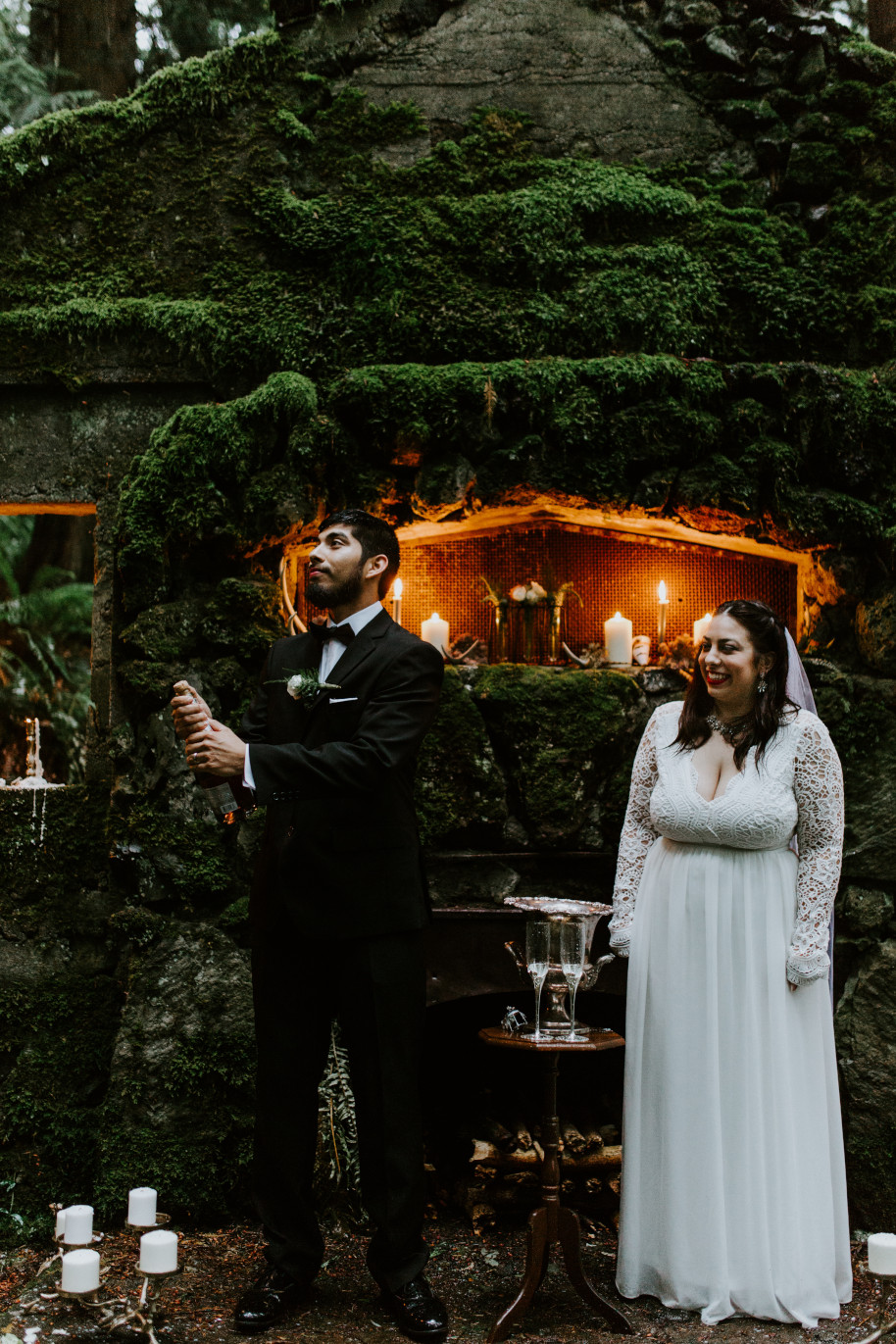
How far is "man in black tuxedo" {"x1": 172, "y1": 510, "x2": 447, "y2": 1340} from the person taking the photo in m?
3.05

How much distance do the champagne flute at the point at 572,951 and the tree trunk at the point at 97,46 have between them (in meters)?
7.34

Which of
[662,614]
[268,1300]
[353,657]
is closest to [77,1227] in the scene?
[268,1300]

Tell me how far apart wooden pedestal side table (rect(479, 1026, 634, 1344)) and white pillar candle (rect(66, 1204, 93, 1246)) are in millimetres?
1156

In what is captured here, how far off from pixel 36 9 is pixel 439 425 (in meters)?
7.05

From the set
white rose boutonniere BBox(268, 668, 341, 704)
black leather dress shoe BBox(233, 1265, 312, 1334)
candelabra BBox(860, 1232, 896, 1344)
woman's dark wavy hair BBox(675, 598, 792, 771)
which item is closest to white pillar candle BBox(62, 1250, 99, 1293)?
black leather dress shoe BBox(233, 1265, 312, 1334)

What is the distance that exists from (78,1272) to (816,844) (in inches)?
90.9

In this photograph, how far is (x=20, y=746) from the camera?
6.21 m

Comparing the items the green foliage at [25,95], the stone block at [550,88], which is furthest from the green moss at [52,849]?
the green foliage at [25,95]

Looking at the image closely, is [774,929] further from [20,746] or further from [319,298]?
[20,746]

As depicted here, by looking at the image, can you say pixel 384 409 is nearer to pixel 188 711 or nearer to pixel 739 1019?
pixel 188 711

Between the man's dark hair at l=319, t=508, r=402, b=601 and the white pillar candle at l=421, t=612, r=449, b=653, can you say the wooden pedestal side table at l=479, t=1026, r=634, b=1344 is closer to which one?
the man's dark hair at l=319, t=508, r=402, b=601

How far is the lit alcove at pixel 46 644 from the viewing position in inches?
266

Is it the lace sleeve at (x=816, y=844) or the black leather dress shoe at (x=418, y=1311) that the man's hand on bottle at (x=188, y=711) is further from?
the lace sleeve at (x=816, y=844)

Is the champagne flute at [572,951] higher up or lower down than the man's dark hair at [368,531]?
lower down
